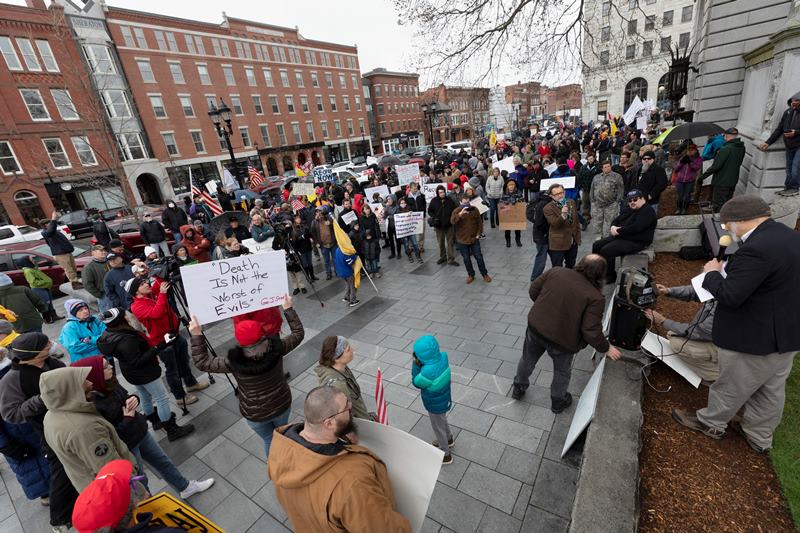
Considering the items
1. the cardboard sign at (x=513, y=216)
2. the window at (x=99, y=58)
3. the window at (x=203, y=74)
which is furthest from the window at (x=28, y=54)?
the cardboard sign at (x=513, y=216)

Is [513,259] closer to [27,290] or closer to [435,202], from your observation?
[435,202]

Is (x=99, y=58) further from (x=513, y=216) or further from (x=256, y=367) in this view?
(x=256, y=367)

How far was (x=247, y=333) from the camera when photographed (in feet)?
10.5

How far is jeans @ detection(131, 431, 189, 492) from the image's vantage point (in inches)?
138

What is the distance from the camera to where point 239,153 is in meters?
39.9

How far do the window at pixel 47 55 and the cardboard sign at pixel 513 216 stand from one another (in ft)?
119

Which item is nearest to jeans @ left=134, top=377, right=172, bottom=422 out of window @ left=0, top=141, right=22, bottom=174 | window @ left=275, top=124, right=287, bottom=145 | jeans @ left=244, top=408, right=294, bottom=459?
jeans @ left=244, top=408, right=294, bottom=459

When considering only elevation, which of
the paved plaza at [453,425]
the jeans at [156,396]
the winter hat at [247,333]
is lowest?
the paved plaza at [453,425]

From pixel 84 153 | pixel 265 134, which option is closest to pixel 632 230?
pixel 84 153

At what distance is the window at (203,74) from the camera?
36.7 metres

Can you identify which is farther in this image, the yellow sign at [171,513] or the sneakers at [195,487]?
the sneakers at [195,487]

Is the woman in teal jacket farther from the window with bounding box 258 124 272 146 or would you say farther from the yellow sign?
the window with bounding box 258 124 272 146

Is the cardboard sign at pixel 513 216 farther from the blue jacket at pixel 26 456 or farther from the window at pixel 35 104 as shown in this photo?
the window at pixel 35 104

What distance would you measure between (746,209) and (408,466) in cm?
320
